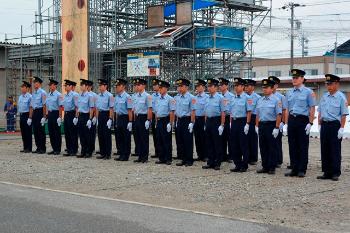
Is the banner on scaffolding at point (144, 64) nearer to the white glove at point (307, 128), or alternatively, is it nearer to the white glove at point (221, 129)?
the white glove at point (221, 129)

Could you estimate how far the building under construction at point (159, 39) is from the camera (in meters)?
22.3

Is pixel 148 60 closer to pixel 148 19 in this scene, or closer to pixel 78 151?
pixel 148 19

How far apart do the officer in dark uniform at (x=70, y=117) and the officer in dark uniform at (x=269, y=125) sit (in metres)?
5.63

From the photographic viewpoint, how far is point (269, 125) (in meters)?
11.8

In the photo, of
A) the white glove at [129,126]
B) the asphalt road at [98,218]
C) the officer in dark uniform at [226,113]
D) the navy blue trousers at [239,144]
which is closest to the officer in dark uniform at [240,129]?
the navy blue trousers at [239,144]

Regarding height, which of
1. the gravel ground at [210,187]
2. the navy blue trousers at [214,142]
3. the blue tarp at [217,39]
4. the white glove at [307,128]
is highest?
the blue tarp at [217,39]

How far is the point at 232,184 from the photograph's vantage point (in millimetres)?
10352

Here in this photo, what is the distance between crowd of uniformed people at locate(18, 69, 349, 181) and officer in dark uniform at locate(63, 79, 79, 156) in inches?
1.1

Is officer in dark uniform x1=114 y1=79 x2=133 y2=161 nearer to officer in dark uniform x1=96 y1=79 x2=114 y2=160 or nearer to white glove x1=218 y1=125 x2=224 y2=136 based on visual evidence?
officer in dark uniform x1=96 y1=79 x2=114 y2=160

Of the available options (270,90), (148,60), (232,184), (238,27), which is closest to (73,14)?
(148,60)

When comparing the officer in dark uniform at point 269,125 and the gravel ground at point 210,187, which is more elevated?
the officer in dark uniform at point 269,125

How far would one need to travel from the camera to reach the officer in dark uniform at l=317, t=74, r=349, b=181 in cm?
1079

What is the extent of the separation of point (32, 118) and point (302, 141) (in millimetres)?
8115

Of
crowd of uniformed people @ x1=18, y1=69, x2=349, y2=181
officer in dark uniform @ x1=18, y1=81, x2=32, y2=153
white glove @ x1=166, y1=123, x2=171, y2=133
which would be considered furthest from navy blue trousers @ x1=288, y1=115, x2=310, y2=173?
officer in dark uniform @ x1=18, y1=81, x2=32, y2=153
